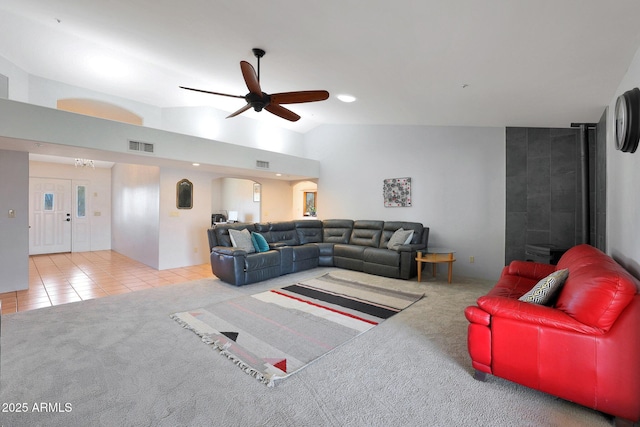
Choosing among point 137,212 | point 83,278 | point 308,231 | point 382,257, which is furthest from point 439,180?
point 83,278

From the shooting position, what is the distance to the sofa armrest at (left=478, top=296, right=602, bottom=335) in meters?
1.71

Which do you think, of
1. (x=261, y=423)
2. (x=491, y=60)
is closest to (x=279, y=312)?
(x=261, y=423)

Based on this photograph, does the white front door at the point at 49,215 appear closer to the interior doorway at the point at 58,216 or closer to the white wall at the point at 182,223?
the interior doorway at the point at 58,216

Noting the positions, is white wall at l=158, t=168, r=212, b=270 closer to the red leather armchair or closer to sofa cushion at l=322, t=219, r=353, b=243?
sofa cushion at l=322, t=219, r=353, b=243

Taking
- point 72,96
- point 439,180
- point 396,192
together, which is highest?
point 72,96

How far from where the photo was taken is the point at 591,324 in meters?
1.67

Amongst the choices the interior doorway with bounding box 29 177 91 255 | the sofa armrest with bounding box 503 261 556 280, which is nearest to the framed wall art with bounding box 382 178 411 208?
the sofa armrest with bounding box 503 261 556 280

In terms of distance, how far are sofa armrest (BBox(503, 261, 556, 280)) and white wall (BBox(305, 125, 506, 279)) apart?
182 centimetres

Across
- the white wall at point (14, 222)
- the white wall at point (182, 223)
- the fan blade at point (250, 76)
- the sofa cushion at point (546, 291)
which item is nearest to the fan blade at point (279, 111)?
the fan blade at point (250, 76)

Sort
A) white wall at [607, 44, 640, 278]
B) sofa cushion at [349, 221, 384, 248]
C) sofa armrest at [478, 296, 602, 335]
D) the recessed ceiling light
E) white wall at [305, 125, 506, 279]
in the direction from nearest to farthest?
1. sofa armrest at [478, 296, 602, 335]
2. white wall at [607, 44, 640, 278]
3. the recessed ceiling light
4. white wall at [305, 125, 506, 279]
5. sofa cushion at [349, 221, 384, 248]

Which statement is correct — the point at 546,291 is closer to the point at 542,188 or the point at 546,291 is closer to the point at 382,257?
the point at 382,257

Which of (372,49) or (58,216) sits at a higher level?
(372,49)

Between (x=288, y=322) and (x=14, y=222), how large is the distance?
4.36 metres

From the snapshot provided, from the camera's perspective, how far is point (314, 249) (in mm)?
5750
